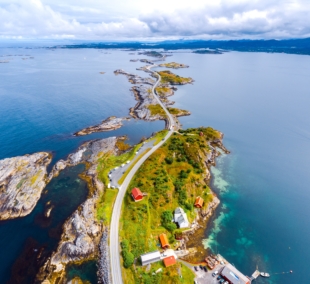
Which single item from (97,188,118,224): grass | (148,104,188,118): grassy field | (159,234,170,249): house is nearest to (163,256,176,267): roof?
(159,234,170,249): house

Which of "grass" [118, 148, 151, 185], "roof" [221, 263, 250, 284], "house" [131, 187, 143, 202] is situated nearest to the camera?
"roof" [221, 263, 250, 284]

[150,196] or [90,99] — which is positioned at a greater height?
[150,196]

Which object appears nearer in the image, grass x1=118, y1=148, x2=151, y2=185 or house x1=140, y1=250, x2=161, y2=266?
house x1=140, y1=250, x2=161, y2=266

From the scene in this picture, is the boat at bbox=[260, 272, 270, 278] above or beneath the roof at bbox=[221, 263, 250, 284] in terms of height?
beneath

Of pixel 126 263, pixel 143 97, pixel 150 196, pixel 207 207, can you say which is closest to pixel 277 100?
pixel 143 97

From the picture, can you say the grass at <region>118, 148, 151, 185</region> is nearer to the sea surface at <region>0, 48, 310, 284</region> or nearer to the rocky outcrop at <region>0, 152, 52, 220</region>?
the sea surface at <region>0, 48, 310, 284</region>

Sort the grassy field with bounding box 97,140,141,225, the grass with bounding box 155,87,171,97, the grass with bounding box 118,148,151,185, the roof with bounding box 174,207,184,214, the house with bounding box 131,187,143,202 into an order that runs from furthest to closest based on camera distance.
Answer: the grass with bounding box 155,87,171,97
the grass with bounding box 118,148,151,185
the house with bounding box 131,187,143,202
the roof with bounding box 174,207,184,214
the grassy field with bounding box 97,140,141,225

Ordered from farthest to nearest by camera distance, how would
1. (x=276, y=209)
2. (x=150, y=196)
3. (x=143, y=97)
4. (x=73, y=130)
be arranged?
(x=143, y=97) < (x=73, y=130) < (x=276, y=209) < (x=150, y=196)

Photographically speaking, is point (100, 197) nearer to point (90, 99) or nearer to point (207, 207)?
point (207, 207)

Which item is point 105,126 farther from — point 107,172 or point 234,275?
point 234,275
